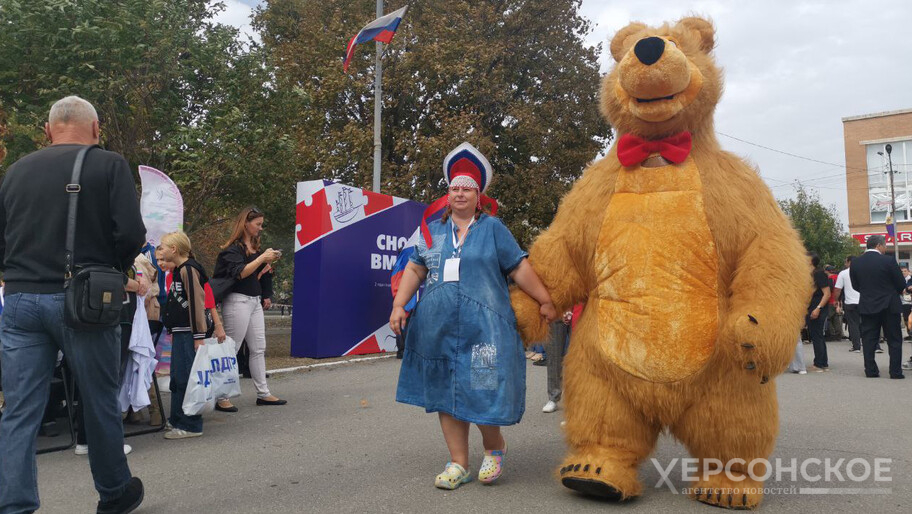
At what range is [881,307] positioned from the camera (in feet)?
28.3

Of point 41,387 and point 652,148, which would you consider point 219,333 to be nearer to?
point 41,387

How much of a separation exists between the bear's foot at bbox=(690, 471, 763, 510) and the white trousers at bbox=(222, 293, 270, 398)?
4.05 meters

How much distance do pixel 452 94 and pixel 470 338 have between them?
48.6ft

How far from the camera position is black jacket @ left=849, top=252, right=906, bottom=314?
8680mm

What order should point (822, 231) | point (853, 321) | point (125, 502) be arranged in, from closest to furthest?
point (125, 502)
point (853, 321)
point (822, 231)

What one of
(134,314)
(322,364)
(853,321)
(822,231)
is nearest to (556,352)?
(134,314)

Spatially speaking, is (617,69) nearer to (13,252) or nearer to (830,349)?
(13,252)

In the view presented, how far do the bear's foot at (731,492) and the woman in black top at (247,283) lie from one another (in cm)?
399

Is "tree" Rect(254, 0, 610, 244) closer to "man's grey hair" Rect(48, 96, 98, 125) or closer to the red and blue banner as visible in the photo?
the red and blue banner

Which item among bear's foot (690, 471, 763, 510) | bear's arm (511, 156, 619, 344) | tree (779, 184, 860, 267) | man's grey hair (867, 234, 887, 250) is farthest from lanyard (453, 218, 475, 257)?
tree (779, 184, 860, 267)

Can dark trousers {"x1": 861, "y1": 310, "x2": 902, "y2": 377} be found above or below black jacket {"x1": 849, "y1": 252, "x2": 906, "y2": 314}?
below

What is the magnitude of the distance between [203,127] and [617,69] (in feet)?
29.1

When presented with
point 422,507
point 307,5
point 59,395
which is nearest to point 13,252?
point 422,507

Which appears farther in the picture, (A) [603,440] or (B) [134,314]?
(B) [134,314]
